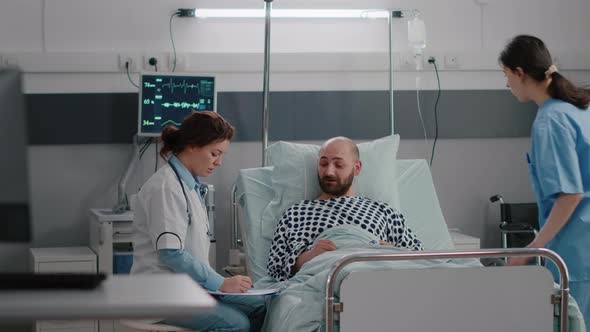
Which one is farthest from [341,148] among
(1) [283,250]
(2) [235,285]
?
(2) [235,285]

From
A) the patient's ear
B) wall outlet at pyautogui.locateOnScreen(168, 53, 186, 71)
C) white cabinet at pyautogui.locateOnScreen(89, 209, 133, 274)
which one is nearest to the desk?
the patient's ear

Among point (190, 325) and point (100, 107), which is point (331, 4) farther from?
point (190, 325)

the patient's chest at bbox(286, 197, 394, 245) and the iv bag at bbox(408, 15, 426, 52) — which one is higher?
the iv bag at bbox(408, 15, 426, 52)

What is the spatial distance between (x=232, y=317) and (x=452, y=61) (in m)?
2.89

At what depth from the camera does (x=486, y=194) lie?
555cm

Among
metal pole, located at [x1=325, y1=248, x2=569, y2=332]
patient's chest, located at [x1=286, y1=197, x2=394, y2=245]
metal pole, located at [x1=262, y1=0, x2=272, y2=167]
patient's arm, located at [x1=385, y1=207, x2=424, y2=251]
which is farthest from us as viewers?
metal pole, located at [x1=262, y1=0, x2=272, y2=167]

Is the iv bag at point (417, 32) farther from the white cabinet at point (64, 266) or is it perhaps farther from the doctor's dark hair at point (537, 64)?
the white cabinet at point (64, 266)

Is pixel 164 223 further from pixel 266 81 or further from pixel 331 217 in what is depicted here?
pixel 266 81

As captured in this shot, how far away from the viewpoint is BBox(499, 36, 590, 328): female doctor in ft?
9.97

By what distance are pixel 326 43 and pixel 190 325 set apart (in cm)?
269

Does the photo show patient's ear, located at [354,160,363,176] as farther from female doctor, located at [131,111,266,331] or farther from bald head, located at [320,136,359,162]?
female doctor, located at [131,111,266,331]

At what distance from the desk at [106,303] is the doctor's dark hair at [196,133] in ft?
6.02

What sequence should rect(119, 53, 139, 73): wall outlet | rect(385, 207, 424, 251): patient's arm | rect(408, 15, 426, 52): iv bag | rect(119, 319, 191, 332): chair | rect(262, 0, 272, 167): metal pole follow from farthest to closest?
A: rect(408, 15, 426, 52): iv bag → rect(119, 53, 139, 73): wall outlet → rect(262, 0, 272, 167): metal pole → rect(385, 207, 424, 251): patient's arm → rect(119, 319, 191, 332): chair

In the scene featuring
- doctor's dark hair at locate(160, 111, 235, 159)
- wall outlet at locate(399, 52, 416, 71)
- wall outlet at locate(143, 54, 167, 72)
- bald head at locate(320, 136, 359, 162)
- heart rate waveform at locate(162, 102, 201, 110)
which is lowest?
bald head at locate(320, 136, 359, 162)
